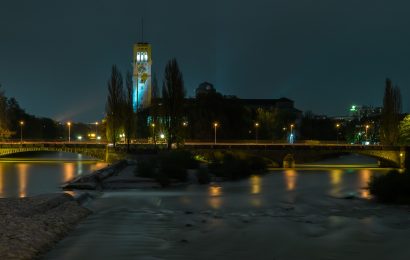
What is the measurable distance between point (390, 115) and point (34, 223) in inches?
2962

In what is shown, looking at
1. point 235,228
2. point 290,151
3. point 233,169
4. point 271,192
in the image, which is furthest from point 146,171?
point 290,151

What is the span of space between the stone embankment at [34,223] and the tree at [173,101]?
44.9 meters

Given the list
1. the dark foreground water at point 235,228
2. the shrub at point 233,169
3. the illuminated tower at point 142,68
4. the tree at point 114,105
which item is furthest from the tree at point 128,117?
the illuminated tower at point 142,68

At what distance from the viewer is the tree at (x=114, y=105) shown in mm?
86994

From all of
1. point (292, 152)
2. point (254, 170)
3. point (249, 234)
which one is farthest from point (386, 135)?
point (249, 234)

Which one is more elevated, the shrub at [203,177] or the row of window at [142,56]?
the row of window at [142,56]

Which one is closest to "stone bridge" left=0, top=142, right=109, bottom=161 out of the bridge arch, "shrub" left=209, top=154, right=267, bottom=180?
the bridge arch

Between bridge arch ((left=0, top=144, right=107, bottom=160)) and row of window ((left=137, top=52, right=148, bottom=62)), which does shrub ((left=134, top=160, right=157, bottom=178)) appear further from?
row of window ((left=137, top=52, right=148, bottom=62))

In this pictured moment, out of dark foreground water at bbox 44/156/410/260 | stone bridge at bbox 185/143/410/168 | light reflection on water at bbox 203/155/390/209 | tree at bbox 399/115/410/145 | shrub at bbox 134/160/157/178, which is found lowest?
dark foreground water at bbox 44/156/410/260

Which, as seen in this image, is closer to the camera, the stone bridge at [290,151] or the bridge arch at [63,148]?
the stone bridge at [290,151]

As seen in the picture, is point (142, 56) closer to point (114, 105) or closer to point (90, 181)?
point (114, 105)

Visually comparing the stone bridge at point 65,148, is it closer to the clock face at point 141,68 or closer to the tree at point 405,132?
the tree at point 405,132

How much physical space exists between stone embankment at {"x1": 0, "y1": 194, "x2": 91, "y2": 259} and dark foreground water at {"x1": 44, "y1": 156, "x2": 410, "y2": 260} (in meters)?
0.52

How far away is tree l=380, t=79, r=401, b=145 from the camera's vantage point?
296 feet
